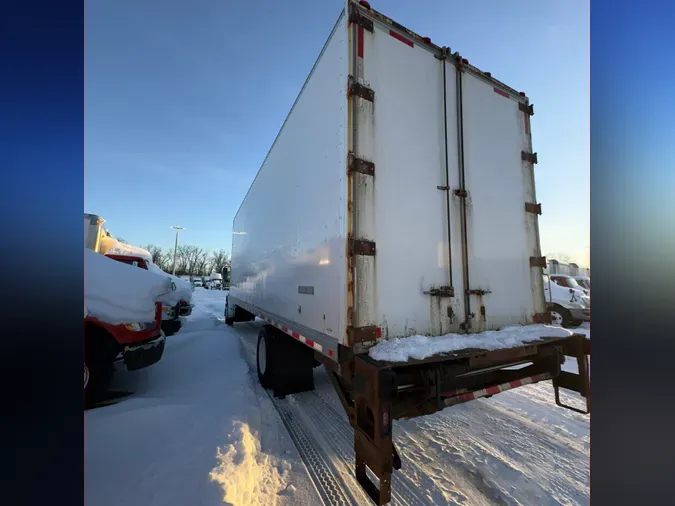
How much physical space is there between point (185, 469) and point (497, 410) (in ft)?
12.5

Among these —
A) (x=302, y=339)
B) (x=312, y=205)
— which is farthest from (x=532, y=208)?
(x=302, y=339)

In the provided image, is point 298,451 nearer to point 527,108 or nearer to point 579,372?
point 579,372

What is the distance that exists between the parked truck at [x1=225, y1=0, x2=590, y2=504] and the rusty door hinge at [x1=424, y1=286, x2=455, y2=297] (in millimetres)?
15

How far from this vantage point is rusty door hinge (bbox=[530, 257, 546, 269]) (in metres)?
3.79

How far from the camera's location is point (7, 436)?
2.82 feet

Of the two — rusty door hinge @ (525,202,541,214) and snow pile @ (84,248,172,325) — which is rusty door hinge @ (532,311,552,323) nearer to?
rusty door hinge @ (525,202,541,214)

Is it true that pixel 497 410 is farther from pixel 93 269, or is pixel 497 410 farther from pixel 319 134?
pixel 93 269

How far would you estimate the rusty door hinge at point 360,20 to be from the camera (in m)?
2.71

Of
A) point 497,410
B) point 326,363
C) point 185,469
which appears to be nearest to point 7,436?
point 185,469

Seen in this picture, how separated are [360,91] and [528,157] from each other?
8.65 ft

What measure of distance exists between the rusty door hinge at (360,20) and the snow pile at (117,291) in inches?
159

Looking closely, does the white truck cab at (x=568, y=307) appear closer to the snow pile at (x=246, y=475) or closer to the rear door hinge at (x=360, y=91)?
the rear door hinge at (x=360, y=91)

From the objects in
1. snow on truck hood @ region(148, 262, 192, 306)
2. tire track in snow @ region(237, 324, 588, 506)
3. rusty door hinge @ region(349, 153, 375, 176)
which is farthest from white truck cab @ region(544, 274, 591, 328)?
snow on truck hood @ region(148, 262, 192, 306)

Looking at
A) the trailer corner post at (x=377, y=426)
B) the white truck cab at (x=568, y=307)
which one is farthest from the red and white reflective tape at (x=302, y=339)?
the white truck cab at (x=568, y=307)
